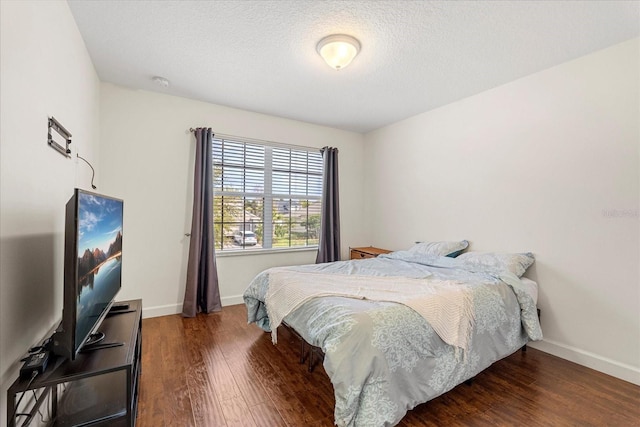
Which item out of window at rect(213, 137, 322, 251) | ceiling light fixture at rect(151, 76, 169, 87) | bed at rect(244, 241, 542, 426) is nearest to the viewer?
bed at rect(244, 241, 542, 426)

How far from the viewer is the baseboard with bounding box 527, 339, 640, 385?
2145 mm

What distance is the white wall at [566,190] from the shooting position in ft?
7.22

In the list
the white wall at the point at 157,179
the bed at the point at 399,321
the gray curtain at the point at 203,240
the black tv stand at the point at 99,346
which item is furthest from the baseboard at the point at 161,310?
the black tv stand at the point at 99,346

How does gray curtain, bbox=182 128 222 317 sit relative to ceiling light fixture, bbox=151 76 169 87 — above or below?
below

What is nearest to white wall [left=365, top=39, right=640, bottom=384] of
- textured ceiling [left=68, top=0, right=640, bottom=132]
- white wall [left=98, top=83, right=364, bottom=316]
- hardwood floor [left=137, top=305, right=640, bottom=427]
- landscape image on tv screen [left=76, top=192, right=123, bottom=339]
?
textured ceiling [left=68, top=0, right=640, bottom=132]

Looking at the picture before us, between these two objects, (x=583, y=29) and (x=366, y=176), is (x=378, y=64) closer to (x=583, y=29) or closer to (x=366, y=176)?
(x=583, y=29)

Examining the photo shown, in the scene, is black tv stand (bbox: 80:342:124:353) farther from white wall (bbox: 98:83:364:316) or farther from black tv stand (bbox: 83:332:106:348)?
white wall (bbox: 98:83:364:316)

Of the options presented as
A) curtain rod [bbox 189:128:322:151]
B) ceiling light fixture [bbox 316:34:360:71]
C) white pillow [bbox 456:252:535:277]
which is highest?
ceiling light fixture [bbox 316:34:360:71]

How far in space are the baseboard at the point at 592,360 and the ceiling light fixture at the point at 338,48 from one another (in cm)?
307

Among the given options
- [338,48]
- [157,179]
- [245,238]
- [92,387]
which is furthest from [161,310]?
[338,48]

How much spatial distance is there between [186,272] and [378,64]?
122 inches

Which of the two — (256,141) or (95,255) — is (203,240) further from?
(95,255)

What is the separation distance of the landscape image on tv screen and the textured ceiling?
1.36 m

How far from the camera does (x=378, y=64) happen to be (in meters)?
2.57
